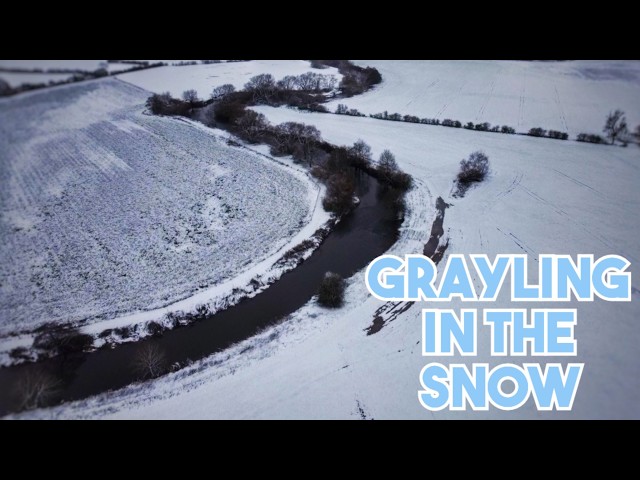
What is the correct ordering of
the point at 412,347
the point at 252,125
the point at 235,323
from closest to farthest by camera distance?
the point at 412,347
the point at 235,323
the point at 252,125

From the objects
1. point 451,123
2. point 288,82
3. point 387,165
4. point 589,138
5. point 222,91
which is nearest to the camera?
point 387,165

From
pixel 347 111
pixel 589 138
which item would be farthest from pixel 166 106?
pixel 589 138

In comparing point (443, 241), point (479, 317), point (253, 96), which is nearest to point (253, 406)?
point (479, 317)

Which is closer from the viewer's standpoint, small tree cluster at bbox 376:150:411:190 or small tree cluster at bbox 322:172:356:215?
small tree cluster at bbox 322:172:356:215

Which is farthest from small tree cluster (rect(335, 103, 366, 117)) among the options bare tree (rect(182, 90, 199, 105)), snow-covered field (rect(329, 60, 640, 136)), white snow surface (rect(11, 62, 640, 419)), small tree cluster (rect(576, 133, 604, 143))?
small tree cluster (rect(576, 133, 604, 143))

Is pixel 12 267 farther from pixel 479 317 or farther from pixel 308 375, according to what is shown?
pixel 479 317

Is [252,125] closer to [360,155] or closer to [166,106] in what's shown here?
[360,155]

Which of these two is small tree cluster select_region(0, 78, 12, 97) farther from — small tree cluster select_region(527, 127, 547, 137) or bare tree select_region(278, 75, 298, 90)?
Result: small tree cluster select_region(527, 127, 547, 137)

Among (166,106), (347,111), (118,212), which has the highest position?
(166,106)
